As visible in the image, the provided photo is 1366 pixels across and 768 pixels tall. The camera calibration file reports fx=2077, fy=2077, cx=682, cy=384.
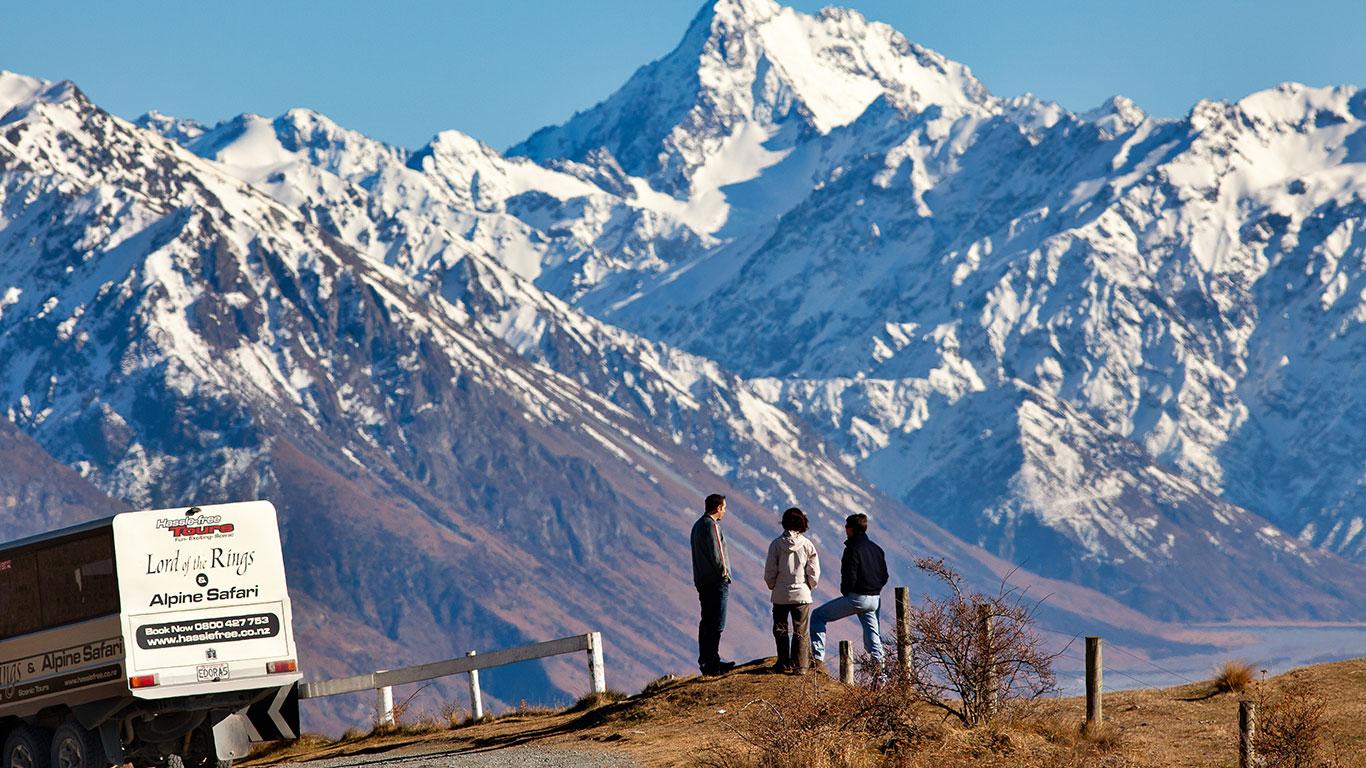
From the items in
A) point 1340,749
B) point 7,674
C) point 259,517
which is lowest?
point 1340,749

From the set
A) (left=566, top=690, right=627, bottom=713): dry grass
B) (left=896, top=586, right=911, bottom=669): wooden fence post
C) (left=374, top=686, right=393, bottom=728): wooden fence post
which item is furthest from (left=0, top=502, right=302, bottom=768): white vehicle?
(left=896, top=586, right=911, bottom=669): wooden fence post

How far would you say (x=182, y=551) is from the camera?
35.1 metres

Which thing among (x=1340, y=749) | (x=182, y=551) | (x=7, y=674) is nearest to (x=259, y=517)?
(x=182, y=551)

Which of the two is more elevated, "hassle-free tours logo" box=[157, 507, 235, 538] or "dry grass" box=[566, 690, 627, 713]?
"hassle-free tours logo" box=[157, 507, 235, 538]

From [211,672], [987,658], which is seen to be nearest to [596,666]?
[211,672]

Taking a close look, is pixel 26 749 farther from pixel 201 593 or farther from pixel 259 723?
pixel 201 593

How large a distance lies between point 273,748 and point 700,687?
417 inches

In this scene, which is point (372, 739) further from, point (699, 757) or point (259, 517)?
point (699, 757)

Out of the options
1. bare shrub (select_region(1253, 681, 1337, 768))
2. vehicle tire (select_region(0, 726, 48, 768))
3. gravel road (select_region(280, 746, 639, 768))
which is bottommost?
bare shrub (select_region(1253, 681, 1337, 768))

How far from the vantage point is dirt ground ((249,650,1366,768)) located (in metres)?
34.3

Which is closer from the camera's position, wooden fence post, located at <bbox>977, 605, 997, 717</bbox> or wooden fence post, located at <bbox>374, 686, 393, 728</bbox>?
wooden fence post, located at <bbox>977, 605, 997, 717</bbox>

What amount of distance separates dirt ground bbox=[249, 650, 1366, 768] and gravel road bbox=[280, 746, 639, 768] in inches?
15.6

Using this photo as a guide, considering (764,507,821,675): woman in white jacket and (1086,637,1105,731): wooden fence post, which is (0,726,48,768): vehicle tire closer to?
(764,507,821,675): woman in white jacket

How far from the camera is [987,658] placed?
34.4 metres
